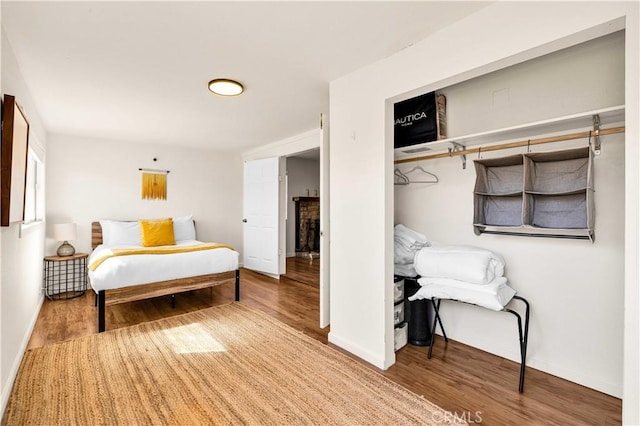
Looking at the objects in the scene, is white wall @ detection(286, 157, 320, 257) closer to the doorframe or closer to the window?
the doorframe

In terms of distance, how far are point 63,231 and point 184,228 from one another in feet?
5.01

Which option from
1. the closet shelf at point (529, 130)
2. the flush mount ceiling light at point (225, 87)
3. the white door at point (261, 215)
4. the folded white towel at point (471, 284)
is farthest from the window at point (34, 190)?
the folded white towel at point (471, 284)

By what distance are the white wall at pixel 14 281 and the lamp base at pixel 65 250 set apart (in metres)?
1.15

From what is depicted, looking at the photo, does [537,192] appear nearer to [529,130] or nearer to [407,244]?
[529,130]

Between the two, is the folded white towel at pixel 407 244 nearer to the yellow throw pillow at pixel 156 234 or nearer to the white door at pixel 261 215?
the white door at pixel 261 215

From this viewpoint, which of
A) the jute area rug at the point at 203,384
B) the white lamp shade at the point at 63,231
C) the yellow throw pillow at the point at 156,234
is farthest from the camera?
the yellow throw pillow at the point at 156,234

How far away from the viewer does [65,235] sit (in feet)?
12.8

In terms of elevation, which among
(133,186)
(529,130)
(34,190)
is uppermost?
(529,130)

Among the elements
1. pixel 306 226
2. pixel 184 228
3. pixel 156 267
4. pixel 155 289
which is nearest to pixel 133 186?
pixel 184 228

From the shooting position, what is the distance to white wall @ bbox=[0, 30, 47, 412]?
6.02 feet

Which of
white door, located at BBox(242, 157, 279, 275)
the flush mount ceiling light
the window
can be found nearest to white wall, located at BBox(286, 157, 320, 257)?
white door, located at BBox(242, 157, 279, 275)

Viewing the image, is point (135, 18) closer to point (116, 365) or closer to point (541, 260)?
point (116, 365)

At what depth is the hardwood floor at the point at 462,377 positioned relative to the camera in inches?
66.4

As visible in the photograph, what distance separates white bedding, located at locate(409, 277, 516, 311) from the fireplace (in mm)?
4653
